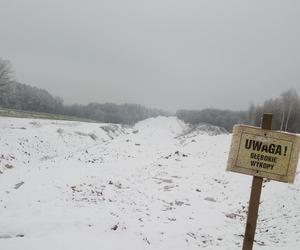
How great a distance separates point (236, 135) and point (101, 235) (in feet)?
17.6

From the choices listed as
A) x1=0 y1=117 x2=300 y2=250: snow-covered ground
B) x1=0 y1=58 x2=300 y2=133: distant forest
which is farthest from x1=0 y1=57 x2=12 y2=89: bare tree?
x1=0 y1=117 x2=300 y2=250: snow-covered ground

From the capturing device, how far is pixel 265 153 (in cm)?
503

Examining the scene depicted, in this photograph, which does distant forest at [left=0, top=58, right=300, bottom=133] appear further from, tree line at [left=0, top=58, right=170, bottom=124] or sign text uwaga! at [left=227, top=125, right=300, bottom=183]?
sign text uwaga! at [left=227, top=125, right=300, bottom=183]

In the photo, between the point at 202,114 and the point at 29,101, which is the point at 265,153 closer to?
the point at 29,101

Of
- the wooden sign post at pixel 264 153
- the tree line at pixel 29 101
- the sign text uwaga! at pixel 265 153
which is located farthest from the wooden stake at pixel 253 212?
the tree line at pixel 29 101

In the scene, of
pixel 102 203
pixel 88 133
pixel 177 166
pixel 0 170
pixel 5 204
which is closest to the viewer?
pixel 5 204

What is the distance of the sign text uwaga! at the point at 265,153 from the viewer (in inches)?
196

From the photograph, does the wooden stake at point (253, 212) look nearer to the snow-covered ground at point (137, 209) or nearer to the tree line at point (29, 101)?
the snow-covered ground at point (137, 209)

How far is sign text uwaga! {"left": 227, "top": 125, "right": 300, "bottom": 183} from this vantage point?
4973 millimetres

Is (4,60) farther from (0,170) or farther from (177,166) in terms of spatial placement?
(177,166)

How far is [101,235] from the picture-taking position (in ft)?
27.6

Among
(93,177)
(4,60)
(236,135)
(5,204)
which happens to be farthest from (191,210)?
(4,60)

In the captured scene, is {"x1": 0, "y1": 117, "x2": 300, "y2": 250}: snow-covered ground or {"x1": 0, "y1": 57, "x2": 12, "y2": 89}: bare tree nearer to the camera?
{"x1": 0, "y1": 117, "x2": 300, "y2": 250}: snow-covered ground

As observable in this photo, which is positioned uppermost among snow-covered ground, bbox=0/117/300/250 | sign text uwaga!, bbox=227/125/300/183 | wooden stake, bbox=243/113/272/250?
sign text uwaga!, bbox=227/125/300/183
